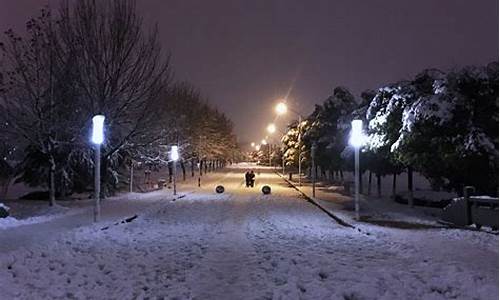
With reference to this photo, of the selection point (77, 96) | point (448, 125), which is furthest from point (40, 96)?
point (448, 125)

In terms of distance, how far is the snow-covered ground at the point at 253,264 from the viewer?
9.30 m

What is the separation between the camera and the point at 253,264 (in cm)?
1195

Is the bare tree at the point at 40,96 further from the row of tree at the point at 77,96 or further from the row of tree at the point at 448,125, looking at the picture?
the row of tree at the point at 448,125

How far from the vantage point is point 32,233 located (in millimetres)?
16906

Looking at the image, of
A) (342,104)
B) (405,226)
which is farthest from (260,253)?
(342,104)

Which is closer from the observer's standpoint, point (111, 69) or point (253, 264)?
point (253, 264)

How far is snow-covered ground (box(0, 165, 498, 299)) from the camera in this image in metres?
9.30

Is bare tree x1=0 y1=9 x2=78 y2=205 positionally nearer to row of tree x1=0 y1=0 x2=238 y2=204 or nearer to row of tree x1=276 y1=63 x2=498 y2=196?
row of tree x1=0 y1=0 x2=238 y2=204

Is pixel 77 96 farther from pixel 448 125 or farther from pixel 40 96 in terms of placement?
pixel 448 125

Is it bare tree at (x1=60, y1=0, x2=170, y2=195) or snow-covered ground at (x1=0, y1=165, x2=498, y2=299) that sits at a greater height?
bare tree at (x1=60, y1=0, x2=170, y2=195)

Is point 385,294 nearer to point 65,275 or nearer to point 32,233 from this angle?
point 65,275

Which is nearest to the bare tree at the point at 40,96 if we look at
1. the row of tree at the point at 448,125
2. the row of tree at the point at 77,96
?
the row of tree at the point at 77,96

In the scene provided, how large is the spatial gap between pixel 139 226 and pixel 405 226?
27.2ft

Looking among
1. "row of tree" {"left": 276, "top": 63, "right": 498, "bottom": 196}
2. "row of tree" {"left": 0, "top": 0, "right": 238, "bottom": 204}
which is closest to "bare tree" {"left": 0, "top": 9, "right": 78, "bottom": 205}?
"row of tree" {"left": 0, "top": 0, "right": 238, "bottom": 204}
